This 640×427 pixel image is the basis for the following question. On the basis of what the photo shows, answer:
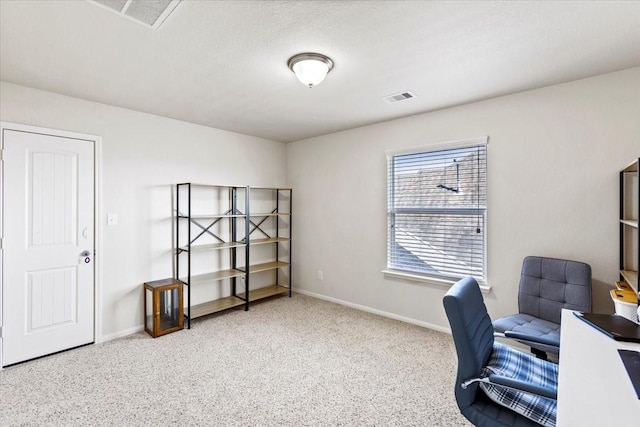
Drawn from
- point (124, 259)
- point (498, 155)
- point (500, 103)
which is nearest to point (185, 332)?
point (124, 259)

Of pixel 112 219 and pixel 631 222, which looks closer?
pixel 631 222

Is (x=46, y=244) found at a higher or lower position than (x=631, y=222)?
lower

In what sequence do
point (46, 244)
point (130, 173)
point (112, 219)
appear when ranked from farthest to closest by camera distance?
point (130, 173) < point (112, 219) < point (46, 244)

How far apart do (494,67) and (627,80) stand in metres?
1.05

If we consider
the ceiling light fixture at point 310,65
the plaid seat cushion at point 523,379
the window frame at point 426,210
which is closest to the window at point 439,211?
the window frame at point 426,210

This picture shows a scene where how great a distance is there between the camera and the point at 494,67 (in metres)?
2.35

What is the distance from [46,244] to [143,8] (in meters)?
2.43

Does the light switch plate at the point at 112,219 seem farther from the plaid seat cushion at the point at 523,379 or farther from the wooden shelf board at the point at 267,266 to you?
the plaid seat cushion at the point at 523,379

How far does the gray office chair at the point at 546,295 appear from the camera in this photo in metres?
2.34

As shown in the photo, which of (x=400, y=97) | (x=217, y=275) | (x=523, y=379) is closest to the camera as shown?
(x=523, y=379)

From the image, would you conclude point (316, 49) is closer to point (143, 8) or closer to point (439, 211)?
point (143, 8)

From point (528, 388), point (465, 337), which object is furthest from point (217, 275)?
point (528, 388)

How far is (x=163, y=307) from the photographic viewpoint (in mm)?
3607

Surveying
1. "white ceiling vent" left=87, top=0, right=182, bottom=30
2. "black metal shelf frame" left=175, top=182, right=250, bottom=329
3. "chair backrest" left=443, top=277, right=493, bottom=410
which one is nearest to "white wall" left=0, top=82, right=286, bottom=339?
"black metal shelf frame" left=175, top=182, right=250, bottom=329
